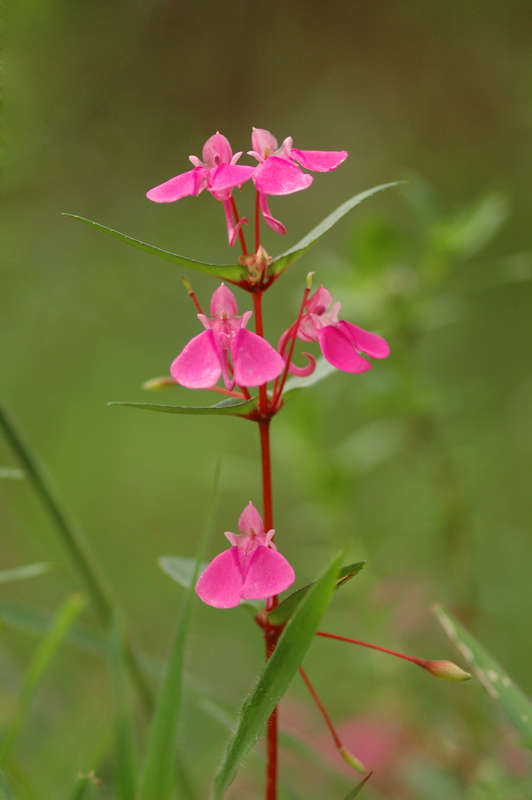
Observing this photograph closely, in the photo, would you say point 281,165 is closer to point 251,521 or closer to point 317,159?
point 317,159

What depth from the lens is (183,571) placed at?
367mm

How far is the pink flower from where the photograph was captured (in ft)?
0.96

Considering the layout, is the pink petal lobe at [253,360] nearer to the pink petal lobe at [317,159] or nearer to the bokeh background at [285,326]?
the pink petal lobe at [317,159]

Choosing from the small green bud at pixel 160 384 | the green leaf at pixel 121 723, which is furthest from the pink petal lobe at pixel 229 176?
the green leaf at pixel 121 723

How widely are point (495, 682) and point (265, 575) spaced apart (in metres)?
0.17

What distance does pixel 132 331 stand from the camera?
196cm

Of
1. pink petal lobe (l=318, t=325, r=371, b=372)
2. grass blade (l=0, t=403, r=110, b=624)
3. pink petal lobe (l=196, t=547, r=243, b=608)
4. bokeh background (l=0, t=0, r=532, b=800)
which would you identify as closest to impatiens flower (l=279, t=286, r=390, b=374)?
pink petal lobe (l=318, t=325, r=371, b=372)

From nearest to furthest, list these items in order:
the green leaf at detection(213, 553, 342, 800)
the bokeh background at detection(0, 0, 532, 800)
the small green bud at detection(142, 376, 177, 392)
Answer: the green leaf at detection(213, 553, 342, 800)
the small green bud at detection(142, 376, 177, 392)
the bokeh background at detection(0, 0, 532, 800)

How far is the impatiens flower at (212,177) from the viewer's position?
0.30 metres

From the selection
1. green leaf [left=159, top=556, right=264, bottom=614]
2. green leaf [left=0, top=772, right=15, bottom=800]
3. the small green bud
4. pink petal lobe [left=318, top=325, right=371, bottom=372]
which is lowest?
green leaf [left=0, top=772, right=15, bottom=800]

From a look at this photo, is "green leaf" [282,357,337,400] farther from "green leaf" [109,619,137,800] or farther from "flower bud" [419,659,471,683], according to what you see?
"green leaf" [109,619,137,800]

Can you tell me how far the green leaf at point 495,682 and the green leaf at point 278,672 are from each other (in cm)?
15

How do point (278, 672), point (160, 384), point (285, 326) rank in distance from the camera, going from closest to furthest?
1. point (278, 672)
2. point (160, 384)
3. point (285, 326)

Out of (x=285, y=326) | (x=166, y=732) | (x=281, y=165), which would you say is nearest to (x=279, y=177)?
(x=281, y=165)
